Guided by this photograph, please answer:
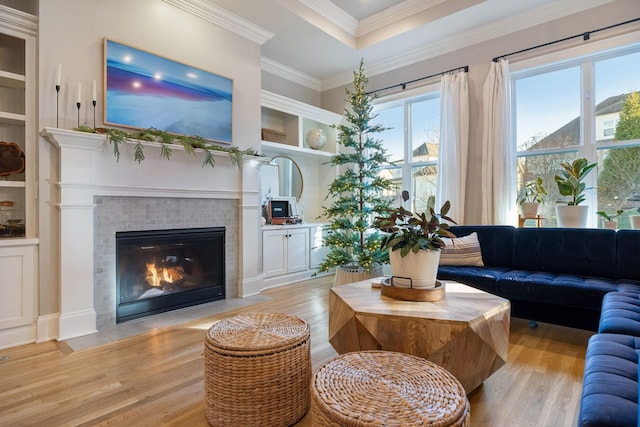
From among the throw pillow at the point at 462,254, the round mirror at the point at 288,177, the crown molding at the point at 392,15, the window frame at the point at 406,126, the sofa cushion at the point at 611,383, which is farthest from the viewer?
the round mirror at the point at 288,177

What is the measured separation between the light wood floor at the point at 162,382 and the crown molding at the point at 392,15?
11.3 feet

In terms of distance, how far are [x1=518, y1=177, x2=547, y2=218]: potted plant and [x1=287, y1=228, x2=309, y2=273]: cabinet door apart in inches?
102

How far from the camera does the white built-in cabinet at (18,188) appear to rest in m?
2.41

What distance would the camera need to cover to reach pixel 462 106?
12.8ft

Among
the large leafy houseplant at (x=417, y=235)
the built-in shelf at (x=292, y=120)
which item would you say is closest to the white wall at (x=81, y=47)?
the built-in shelf at (x=292, y=120)

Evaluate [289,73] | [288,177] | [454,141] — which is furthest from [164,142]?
[454,141]

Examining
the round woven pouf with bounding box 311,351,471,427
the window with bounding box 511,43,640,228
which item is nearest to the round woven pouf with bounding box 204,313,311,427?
the round woven pouf with bounding box 311,351,471,427

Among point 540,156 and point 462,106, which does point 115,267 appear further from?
point 540,156

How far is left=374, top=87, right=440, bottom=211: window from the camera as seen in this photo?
4.48 m

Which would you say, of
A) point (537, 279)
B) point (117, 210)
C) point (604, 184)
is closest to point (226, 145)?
point (117, 210)

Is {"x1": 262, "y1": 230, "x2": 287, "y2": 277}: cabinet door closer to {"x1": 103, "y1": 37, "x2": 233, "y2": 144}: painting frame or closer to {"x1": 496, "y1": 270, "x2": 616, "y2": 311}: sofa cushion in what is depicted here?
{"x1": 103, "y1": 37, "x2": 233, "y2": 144}: painting frame

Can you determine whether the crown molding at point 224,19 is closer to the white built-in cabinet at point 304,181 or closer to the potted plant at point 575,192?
the white built-in cabinet at point 304,181

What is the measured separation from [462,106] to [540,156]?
1000 millimetres

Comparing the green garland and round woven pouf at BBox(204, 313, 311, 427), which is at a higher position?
the green garland
